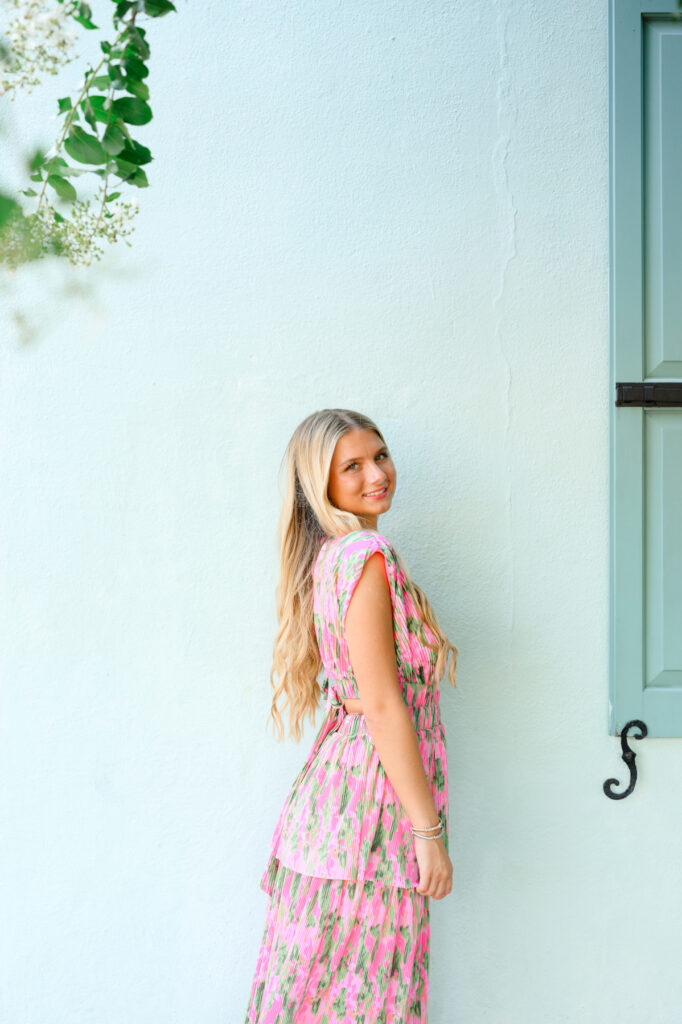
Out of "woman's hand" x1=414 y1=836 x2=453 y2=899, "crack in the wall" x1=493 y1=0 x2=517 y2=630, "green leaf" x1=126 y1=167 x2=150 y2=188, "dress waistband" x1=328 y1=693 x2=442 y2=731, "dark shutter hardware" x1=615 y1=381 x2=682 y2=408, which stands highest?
"crack in the wall" x1=493 y1=0 x2=517 y2=630

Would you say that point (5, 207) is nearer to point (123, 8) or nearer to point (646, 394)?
point (123, 8)

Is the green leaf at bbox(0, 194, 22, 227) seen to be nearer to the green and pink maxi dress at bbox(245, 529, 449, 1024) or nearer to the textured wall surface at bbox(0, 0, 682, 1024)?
the green and pink maxi dress at bbox(245, 529, 449, 1024)

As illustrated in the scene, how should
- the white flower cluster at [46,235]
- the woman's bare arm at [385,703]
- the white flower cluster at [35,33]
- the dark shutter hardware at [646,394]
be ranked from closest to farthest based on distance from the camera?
the white flower cluster at [46,235] → the white flower cluster at [35,33] → the woman's bare arm at [385,703] → the dark shutter hardware at [646,394]

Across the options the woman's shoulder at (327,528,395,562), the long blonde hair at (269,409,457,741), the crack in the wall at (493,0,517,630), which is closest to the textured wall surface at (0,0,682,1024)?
→ the crack in the wall at (493,0,517,630)

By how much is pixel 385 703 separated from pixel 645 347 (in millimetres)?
1215

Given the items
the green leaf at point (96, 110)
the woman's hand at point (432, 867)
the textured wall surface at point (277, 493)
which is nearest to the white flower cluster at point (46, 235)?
the green leaf at point (96, 110)

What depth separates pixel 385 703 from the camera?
168 centimetres

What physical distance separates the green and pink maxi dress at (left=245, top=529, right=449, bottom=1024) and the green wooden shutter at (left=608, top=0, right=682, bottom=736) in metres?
0.70

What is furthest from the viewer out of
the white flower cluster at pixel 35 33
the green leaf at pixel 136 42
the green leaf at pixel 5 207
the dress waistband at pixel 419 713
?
the dress waistband at pixel 419 713

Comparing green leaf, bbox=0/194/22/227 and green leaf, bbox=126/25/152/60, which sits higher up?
green leaf, bbox=126/25/152/60

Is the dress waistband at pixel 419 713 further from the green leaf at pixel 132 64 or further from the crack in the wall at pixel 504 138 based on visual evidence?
the green leaf at pixel 132 64

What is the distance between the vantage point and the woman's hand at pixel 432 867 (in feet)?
5.50

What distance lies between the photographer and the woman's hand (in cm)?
168

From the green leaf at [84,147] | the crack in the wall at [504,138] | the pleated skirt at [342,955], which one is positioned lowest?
the pleated skirt at [342,955]
